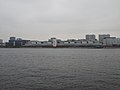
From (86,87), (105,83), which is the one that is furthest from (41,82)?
(105,83)

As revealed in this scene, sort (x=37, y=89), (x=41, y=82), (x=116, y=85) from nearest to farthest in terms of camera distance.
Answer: (x=37, y=89) → (x=116, y=85) → (x=41, y=82)

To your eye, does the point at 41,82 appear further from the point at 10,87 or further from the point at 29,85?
the point at 10,87

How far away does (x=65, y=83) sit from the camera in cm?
2116

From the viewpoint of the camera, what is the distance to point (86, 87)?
770 inches

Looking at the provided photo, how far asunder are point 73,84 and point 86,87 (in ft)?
5.47

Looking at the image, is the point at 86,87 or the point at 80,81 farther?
the point at 80,81

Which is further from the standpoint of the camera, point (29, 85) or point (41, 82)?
point (41, 82)

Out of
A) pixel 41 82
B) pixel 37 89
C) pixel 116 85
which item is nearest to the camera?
pixel 37 89

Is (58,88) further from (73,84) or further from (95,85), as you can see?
(95,85)

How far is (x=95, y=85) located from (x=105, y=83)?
148 cm

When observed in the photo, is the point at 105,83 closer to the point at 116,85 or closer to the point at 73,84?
the point at 116,85

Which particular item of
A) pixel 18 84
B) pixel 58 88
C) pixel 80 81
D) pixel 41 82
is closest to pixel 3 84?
pixel 18 84

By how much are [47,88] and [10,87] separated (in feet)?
11.7

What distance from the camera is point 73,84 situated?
20.7 m
